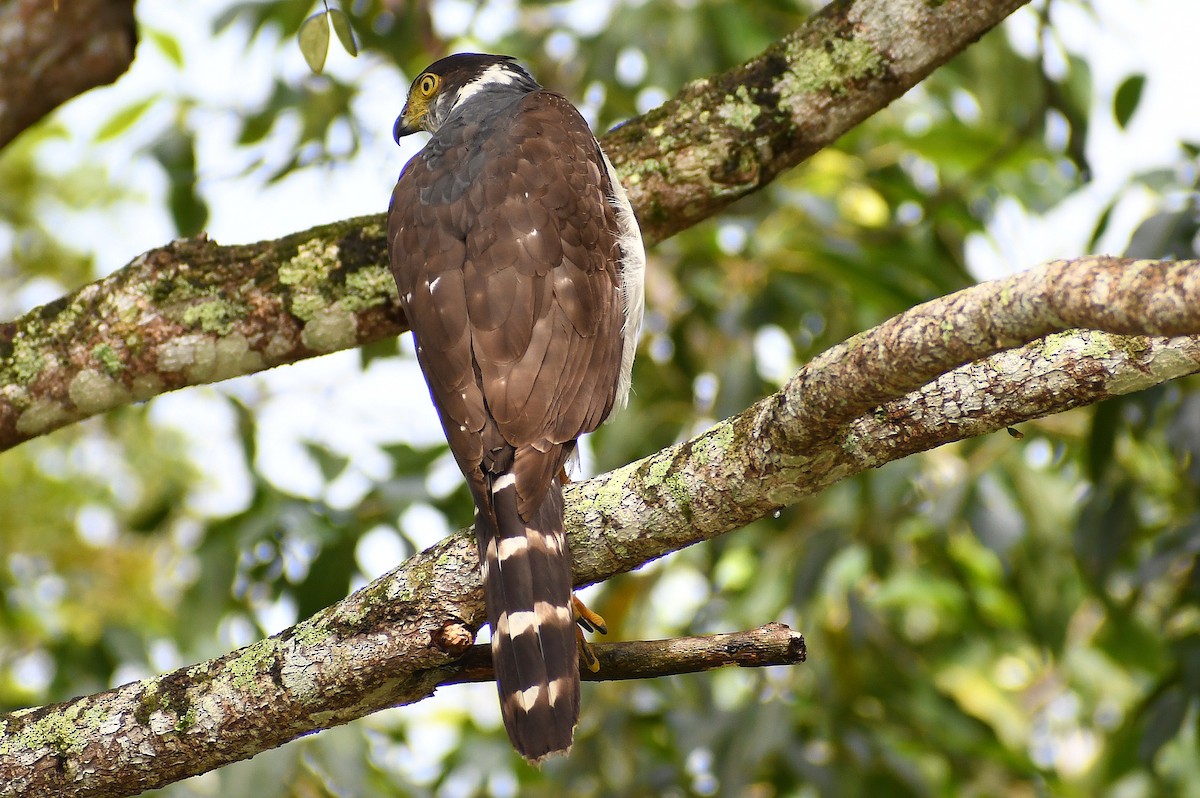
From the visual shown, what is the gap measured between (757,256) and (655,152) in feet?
5.60

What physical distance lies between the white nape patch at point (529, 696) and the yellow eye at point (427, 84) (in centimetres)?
274

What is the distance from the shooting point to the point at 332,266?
354 centimetres

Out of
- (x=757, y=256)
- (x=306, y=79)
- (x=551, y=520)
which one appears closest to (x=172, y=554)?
(x=306, y=79)

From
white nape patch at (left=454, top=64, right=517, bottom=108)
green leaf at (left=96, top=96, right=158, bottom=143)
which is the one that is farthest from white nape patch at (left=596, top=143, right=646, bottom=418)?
green leaf at (left=96, top=96, right=158, bottom=143)

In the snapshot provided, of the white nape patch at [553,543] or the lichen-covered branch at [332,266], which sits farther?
the lichen-covered branch at [332,266]

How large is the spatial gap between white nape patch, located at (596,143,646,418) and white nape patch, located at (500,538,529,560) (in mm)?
864

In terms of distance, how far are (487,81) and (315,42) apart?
1.34 metres

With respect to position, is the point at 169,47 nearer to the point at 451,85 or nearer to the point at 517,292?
the point at 451,85

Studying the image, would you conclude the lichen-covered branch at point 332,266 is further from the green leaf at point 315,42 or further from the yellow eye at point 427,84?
the yellow eye at point 427,84

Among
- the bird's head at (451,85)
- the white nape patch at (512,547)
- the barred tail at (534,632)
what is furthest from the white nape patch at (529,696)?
the bird's head at (451,85)

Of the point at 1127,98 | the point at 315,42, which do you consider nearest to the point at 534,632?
the point at 315,42

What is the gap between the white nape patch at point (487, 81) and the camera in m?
4.54

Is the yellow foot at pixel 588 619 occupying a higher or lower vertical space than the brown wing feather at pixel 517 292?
lower

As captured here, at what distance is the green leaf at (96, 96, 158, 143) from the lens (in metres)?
5.60
